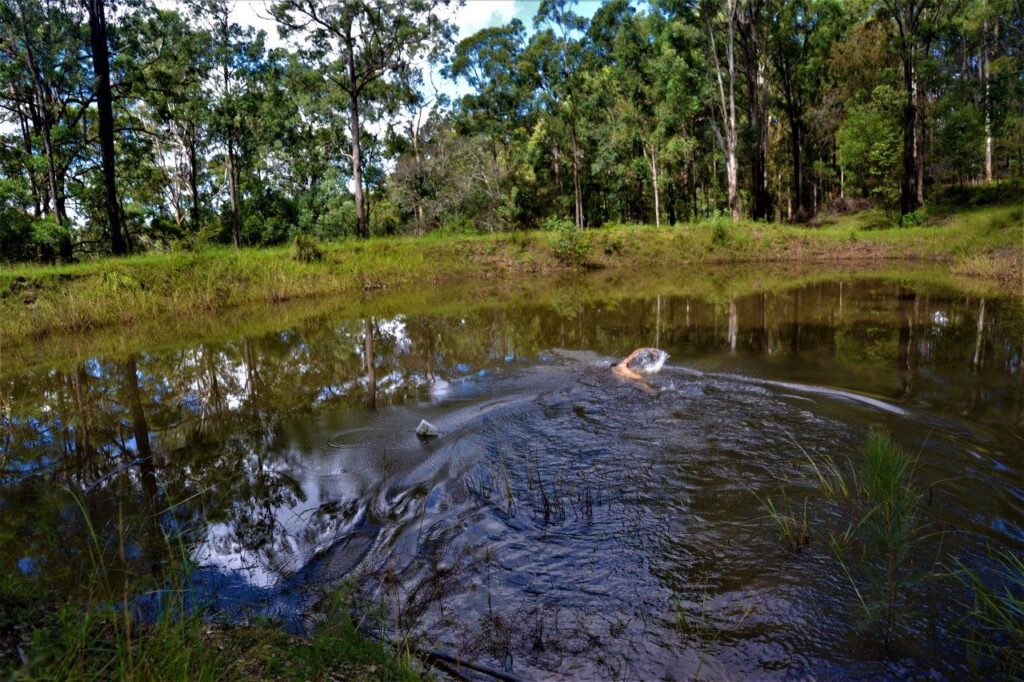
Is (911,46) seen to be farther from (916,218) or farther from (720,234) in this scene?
(720,234)

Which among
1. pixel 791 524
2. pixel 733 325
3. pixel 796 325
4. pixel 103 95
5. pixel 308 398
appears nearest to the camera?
pixel 791 524

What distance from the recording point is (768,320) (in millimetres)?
10609

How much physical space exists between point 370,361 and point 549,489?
5.11 metres

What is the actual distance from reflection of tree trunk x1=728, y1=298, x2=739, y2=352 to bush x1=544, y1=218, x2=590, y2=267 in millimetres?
9770

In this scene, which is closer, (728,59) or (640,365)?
(640,365)

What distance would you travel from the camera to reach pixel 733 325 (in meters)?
10.2

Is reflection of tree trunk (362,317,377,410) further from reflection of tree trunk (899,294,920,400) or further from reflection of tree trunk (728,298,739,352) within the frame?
reflection of tree trunk (899,294,920,400)

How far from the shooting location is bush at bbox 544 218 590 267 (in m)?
22.0

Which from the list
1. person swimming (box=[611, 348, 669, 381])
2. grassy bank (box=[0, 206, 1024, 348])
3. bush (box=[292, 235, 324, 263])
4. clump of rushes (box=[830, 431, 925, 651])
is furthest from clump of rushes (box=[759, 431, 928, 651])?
bush (box=[292, 235, 324, 263])

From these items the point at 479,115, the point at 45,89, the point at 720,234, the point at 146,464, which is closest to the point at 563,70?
the point at 479,115

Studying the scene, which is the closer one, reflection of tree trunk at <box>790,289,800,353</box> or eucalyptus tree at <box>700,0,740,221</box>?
reflection of tree trunk at <box>790,289,800,353</box>

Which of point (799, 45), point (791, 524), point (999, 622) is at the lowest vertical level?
point (999, 622)

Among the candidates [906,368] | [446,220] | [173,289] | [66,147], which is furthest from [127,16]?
[906,368]

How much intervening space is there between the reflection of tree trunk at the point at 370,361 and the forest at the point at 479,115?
9.51 metres
